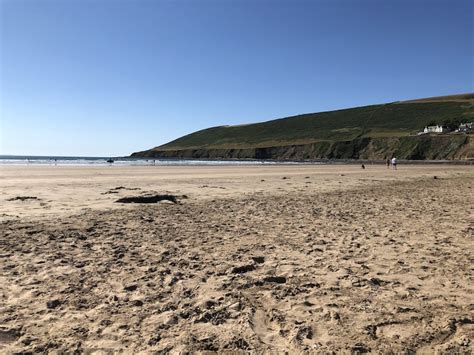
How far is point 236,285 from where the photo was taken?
5.23 metres

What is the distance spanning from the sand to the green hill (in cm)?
9553

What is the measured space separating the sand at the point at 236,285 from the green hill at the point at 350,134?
95.5 metres

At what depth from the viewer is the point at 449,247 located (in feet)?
23.1

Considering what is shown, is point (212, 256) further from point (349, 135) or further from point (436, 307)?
point (349, 135)

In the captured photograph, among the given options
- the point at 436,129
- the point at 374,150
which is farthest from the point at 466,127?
the point at 374,150

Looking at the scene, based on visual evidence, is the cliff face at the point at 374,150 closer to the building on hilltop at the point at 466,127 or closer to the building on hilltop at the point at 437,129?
the building on hilltop at the point at 466,127

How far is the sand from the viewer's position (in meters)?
Result: 3.79

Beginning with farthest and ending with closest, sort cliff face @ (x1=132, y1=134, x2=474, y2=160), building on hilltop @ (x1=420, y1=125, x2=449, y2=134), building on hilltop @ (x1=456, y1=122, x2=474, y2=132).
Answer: building on hilltop @ (x1=420, y1=125, x2=449, y2=134) → building on hilltop @ (x1=456, y1=122, x2=474, y2=132) → cliff face @ (x1=132, y1=134, x2=474, y2=160)

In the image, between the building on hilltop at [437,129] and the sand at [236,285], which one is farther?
the building on hilltop at [437,129]

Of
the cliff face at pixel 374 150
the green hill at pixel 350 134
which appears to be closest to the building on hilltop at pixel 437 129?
the green hill at pixel 350 134

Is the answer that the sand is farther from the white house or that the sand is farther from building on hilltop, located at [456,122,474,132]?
the white house

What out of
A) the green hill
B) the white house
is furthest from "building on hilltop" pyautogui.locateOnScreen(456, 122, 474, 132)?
the green hill

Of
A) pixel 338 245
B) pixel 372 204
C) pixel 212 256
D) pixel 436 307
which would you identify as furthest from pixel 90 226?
pixel 372 204

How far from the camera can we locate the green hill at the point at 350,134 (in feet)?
362
